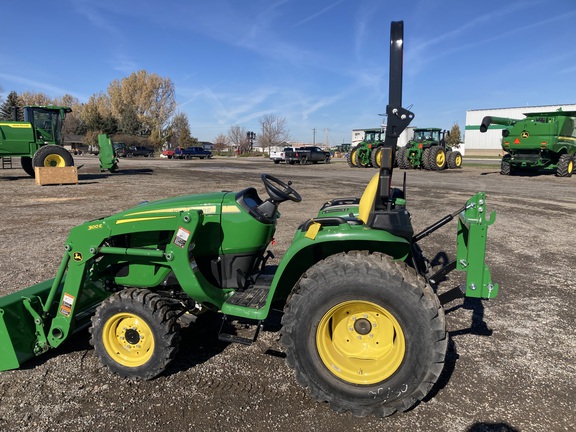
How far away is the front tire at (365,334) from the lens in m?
2.37

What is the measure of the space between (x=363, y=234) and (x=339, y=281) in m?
0.35

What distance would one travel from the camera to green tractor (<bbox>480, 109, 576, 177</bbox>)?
59.4ft

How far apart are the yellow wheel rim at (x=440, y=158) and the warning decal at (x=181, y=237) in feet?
74.5

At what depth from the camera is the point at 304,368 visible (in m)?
2.53

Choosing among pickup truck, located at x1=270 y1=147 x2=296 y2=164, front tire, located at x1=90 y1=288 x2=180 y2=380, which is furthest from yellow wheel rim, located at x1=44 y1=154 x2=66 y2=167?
pickup truck, located at x1=270 y1=147 x2=296 y2=164

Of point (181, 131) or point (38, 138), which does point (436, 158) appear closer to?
point (38, 138)

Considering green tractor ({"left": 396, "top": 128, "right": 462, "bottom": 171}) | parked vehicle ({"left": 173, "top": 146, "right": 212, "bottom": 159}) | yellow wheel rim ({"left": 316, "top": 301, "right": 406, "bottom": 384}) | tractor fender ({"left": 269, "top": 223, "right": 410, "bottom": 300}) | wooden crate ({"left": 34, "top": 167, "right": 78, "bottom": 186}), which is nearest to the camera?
yellow wheel rim ({"left": 316, "top": 301, "right": 406, "bottom": 384})

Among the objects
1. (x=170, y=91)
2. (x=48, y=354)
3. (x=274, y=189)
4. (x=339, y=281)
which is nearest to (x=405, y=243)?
(x=339, y=281)

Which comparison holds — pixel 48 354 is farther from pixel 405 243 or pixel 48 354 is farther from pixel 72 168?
pixel 72 168

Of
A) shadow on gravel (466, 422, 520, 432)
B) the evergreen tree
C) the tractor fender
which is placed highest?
the evergreen tree

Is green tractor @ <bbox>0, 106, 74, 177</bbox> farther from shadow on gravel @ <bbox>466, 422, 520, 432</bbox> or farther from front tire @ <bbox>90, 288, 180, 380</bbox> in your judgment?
shadow on gravel @ <bbox>466, 422, 520, 432</bbox>

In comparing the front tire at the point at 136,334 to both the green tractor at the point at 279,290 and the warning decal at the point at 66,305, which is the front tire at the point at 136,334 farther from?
the warning decal at the point at 66,305

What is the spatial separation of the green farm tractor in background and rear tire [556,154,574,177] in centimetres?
2064

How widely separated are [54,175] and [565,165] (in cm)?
2098
